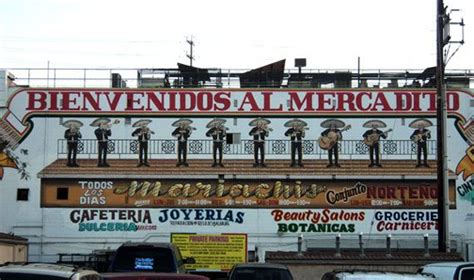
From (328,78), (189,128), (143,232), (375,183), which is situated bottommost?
(143,232)

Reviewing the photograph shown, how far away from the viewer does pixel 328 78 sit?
39.7m

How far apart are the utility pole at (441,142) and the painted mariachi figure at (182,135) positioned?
42.7 feet

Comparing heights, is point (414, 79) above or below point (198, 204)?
above

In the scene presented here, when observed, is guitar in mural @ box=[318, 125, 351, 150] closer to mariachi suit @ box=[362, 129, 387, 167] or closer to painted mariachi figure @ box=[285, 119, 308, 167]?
painted mariachi figure @ box=[285, 119, 308, 167]

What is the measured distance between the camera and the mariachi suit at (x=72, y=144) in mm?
36281

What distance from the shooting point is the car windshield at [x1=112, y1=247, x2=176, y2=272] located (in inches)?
686

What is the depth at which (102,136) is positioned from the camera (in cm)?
3634

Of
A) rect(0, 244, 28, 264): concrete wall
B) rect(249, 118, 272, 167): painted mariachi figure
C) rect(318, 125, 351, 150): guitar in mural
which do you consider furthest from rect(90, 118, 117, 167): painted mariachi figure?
rect(318, 125, 351, 150): guitar in mural

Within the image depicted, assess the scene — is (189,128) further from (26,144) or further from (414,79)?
(414,79)

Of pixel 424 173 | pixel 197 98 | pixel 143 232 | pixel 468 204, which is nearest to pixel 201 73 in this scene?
pixel 197 98

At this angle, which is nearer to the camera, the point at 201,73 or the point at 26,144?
the point at 26,144

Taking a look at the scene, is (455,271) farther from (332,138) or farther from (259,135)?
(259,135)

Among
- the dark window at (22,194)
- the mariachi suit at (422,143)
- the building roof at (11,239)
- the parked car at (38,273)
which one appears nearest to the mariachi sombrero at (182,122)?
the dark window at (22,194)

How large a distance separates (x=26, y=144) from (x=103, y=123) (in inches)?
144
